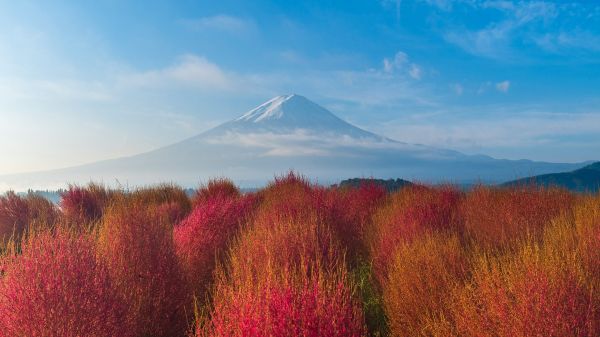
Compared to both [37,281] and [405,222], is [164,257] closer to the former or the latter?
[37,281]

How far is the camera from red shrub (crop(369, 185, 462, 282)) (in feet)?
26.3

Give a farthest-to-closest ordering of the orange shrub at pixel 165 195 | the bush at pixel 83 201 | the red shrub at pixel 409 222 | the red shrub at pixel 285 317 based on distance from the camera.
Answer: the orange shrub at pixel 165 195 → the bush at pixel 83 201 → the red shrub at pixel 409 222 → the red shrub at pixel 285 317

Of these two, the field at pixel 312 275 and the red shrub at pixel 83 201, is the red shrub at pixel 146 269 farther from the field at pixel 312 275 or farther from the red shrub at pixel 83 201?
the red shrub at pixel 83 201

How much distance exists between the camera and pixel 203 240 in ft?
27.3

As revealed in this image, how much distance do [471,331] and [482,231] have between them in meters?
5.11

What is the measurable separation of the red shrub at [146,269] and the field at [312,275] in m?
0.02

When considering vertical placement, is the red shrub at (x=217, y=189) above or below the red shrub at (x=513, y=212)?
above

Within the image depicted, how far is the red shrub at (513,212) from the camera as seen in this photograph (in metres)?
8.52

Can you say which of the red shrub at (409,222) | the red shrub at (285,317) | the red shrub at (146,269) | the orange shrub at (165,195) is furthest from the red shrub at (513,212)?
the orange shrub at (165,195)

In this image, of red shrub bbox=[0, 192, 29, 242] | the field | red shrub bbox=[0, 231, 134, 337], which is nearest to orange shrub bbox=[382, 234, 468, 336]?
the field

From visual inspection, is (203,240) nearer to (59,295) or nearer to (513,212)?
(59,295)

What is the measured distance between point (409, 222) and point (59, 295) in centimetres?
613

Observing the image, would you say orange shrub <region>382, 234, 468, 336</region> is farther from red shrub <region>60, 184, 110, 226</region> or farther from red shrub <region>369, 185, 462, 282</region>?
red shrub <region>60, 184, 110, 226</region>

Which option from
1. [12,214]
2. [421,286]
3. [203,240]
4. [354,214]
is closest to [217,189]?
[354,214]
